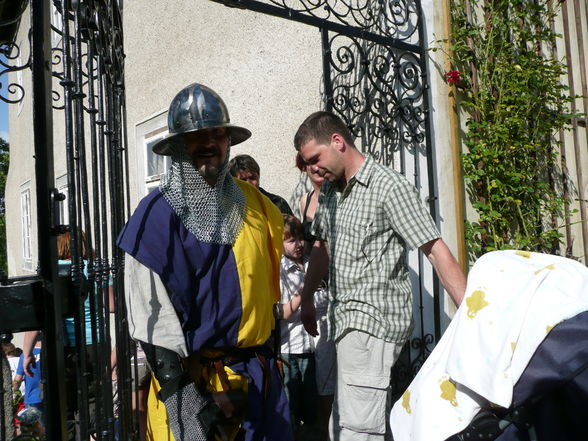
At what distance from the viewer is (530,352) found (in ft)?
4.77

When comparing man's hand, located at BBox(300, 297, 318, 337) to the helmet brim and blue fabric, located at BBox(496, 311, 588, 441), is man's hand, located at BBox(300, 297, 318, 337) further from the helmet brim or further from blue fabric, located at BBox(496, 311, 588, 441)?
blue fabric, located at BBox(496, 311, 588, 441)

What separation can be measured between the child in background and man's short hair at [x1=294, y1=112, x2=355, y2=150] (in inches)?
30.9

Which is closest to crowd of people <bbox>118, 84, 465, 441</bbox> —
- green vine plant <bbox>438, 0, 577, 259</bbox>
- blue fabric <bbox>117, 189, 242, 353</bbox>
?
blue fabric <bbox>117, 189, 242, 353</bbox>

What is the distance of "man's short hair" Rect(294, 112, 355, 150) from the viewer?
9.99 ft

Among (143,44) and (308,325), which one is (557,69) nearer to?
(308,325)

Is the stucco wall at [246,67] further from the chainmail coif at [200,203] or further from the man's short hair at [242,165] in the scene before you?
the chainmail coif at [200,203]

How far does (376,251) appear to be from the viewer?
2.90 meters

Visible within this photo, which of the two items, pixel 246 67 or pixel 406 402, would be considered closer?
pixel 406 402

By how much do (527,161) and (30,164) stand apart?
37.8 ft

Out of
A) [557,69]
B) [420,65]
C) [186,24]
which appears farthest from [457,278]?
[186,24]

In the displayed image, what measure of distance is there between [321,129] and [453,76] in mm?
1636

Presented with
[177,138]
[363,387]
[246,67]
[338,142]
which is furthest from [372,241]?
[246,67]

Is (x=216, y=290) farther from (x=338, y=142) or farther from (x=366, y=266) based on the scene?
(x=338, y=142)

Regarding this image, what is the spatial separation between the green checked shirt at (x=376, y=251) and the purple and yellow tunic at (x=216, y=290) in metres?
0.66
